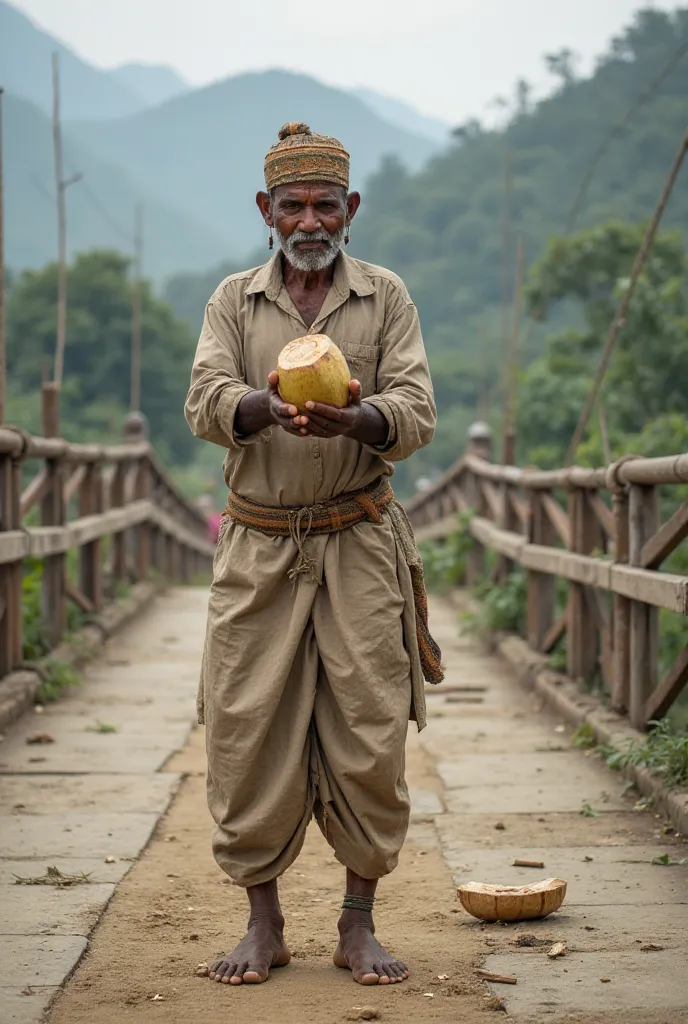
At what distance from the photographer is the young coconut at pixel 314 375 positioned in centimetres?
295

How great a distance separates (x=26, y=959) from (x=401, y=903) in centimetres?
112

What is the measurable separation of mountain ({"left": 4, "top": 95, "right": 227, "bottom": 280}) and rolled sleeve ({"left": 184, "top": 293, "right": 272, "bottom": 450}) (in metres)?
101

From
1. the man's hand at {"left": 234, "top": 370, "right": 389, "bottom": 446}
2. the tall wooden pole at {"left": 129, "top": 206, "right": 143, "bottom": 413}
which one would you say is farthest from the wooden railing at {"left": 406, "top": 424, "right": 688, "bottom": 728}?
the tall wooden pole at {"left": 129, "top": 206, "right": 143, "bottom": 413}

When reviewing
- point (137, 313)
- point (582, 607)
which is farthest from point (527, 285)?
point (582, 607)

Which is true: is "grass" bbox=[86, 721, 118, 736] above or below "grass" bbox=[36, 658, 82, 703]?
below

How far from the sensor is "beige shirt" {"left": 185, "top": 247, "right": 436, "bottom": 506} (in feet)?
10.8

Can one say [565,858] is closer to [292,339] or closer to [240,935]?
[240,935]

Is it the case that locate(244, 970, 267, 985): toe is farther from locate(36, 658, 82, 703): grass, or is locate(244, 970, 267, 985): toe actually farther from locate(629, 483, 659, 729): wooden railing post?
locate(36, 658, 82, 703): grass

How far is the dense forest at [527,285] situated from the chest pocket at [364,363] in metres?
3.94

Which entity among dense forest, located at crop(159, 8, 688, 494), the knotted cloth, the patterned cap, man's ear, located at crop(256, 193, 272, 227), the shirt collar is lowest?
the knotted cloth

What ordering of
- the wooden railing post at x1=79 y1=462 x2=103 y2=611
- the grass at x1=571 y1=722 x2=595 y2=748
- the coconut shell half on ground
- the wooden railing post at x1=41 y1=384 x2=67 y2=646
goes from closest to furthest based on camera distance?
the coconut shell half on ground < the grass at x1=571 y1=722 x2=595 y2=748 < the wooden railing post at x1=41 y1=384 x2=67 y2=646 < the wooden railing post at x1=79 y1=462 x2=103 y2=611

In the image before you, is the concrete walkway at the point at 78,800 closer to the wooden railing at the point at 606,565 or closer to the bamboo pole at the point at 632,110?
the wooden railing at the point at 606,565

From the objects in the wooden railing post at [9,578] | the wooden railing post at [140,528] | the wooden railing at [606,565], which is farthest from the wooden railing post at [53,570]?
the wooden railing post at [140,528]

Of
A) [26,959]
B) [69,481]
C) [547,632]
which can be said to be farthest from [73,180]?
[26,959]
